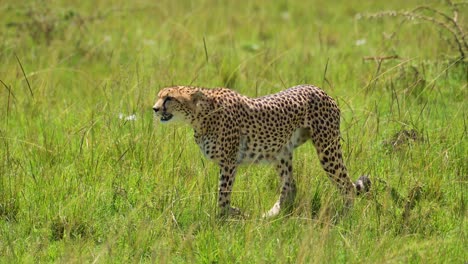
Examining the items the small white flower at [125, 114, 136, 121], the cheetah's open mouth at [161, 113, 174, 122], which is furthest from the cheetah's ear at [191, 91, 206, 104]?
the small white flower at [125, 114, 136, 121]

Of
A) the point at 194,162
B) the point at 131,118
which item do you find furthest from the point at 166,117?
the point at 131,118

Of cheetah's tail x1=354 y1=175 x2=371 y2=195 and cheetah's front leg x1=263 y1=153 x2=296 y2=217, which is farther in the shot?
cheetah's front leg x1=263 y1=153 x2=296 y2=217

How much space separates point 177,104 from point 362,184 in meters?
1.25

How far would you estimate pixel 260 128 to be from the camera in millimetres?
5664

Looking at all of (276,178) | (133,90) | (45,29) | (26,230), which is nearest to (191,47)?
(45,29)

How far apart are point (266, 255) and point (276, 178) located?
113cm

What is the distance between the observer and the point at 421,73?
26.6 ft

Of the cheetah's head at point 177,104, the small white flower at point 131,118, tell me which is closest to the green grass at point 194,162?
the small white flower at point 131,118

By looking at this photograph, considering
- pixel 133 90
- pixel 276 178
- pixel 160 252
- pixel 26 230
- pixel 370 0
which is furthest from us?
pixel 370 0

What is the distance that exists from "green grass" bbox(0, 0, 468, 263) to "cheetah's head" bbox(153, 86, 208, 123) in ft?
1.53

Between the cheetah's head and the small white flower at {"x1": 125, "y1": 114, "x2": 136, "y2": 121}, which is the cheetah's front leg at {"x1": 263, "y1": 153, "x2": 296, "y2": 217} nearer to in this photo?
the cheetah's head

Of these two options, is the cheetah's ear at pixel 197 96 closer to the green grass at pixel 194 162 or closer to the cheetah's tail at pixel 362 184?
the green grass at pixel 194 162

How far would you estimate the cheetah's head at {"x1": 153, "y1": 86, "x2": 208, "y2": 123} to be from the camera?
5.38 m

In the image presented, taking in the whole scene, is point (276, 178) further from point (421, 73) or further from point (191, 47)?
point (191, 47)
